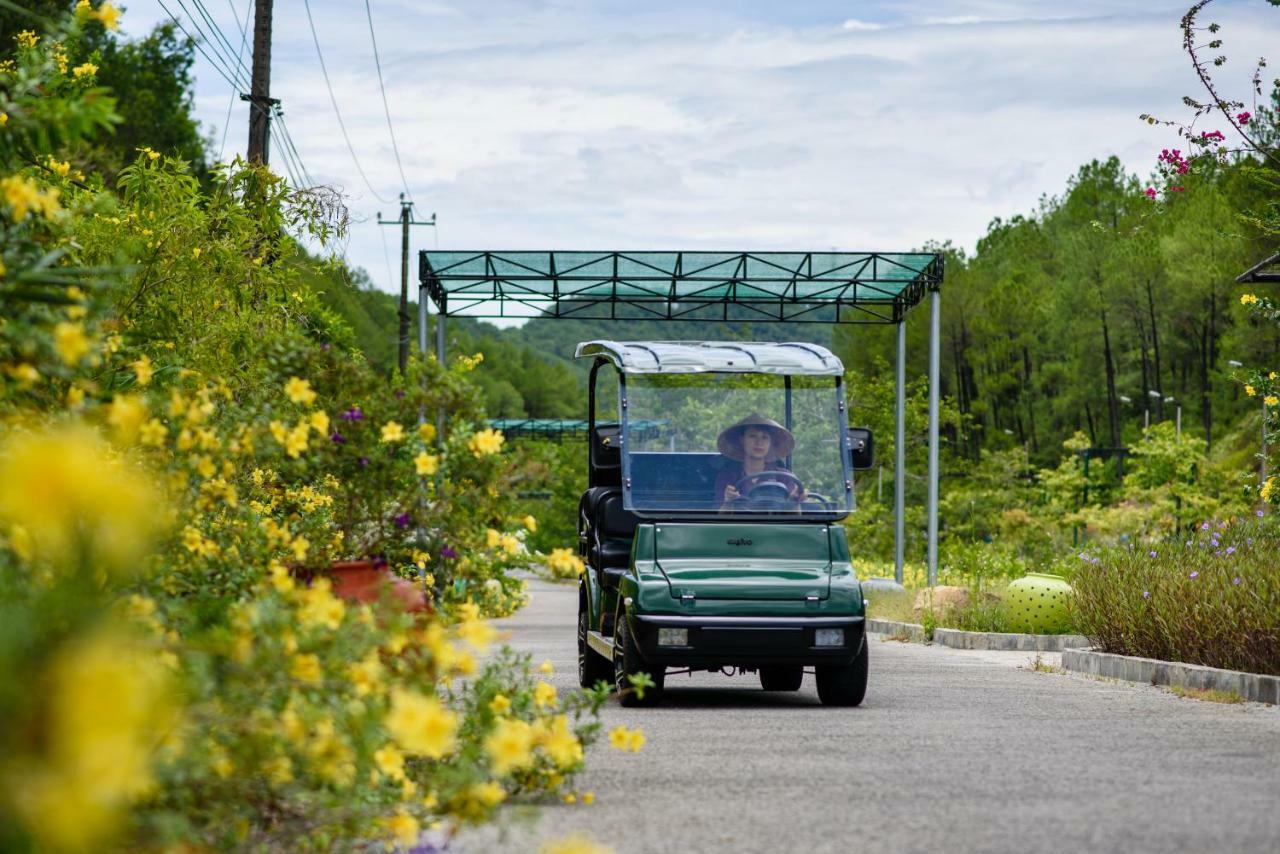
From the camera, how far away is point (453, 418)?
8.15 meters

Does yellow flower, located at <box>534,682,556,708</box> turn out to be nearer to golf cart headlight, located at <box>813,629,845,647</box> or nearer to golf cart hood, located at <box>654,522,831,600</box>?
golf cart hood, located at <box>654,522,831,600</box>

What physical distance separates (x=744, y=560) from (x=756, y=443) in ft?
3.78

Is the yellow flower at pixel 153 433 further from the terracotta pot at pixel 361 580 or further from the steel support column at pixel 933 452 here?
the steel support column at pixel 933 452

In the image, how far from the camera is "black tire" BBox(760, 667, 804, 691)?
14227 mm

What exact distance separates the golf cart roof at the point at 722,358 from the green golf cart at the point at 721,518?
1cm

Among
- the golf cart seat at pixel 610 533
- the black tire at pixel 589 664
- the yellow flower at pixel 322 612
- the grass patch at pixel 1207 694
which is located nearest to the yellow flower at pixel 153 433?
the yellow flower at pixel 322 612

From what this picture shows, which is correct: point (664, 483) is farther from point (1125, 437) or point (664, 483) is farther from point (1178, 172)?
point (1125, 437)

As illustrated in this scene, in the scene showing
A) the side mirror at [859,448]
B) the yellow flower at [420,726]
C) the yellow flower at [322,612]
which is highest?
the side mirror at [859,448]

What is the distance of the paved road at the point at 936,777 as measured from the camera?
255 inches

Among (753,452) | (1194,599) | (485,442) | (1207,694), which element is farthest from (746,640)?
(485,442)

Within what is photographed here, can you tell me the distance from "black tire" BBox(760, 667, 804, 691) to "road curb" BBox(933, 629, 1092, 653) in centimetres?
580

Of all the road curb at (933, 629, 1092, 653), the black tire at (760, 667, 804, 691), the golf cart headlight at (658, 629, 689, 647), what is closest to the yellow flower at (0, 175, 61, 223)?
the golf cart headlight at (658, 629, 689, 647)

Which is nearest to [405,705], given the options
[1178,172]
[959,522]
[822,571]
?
[822,571]

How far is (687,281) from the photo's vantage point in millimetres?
30906
